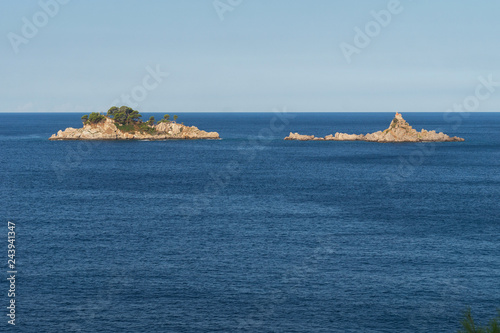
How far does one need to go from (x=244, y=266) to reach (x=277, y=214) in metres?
29.7

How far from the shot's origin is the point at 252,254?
82812 millimetres

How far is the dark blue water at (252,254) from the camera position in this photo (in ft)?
210

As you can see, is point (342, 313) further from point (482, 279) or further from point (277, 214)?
point (277, 214)

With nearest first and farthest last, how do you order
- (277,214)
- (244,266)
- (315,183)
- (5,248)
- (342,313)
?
(342,313), (244,266), (5,248), (277,214), (315,183)

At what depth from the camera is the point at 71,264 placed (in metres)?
78.1

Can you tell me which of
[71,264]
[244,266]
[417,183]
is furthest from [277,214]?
[417,183]

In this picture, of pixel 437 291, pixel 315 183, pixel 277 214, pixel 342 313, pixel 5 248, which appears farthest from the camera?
pixel 315 183

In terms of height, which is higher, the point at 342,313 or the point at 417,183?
the point at 417,183

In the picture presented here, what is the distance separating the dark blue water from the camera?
64062 mm

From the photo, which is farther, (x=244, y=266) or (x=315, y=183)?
(x=315, y=183)
